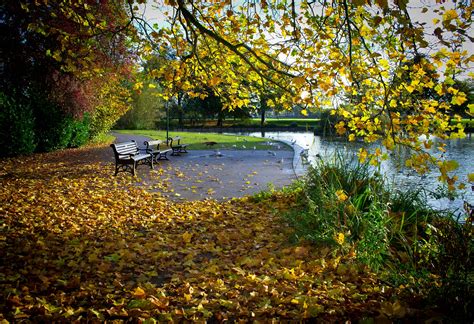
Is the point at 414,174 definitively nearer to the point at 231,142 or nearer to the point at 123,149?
the point at 123,149

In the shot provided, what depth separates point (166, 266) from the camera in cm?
411

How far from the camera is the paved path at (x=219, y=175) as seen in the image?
8.30 meters

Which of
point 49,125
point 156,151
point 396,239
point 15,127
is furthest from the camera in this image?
point 49,125

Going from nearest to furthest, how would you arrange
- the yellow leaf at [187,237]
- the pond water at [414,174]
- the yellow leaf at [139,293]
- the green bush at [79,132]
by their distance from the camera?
1. the yellow leaf at [139,293]
2. the yellow leaf at [187,237]
3. the pond water at [414,174]
4. the green bush at [79,132]

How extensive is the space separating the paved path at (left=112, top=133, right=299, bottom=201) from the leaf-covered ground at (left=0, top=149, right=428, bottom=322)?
1067 millimetres

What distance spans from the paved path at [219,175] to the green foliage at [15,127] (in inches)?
217

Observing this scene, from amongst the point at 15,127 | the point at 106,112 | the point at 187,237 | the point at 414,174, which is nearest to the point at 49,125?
the point at 15,127

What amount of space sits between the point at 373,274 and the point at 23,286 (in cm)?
335

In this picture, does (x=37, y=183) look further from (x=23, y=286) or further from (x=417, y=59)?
(x=417, y=59)

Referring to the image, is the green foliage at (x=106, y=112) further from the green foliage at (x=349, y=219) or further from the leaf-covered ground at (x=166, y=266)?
the green foliage at (x=349, y=219)

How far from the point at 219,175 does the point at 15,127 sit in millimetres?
8463

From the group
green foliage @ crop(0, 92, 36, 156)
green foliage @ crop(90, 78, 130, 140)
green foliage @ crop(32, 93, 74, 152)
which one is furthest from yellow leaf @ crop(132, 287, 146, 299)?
green foliage @ crop(90, 78, 130, 140)

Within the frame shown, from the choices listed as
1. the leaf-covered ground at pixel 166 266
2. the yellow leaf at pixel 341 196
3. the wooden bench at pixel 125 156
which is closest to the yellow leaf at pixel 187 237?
the leaf-covered ground at pixel 166 266

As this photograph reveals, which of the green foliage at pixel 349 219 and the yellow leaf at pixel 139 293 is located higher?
the green foliage at pixel 349 219
